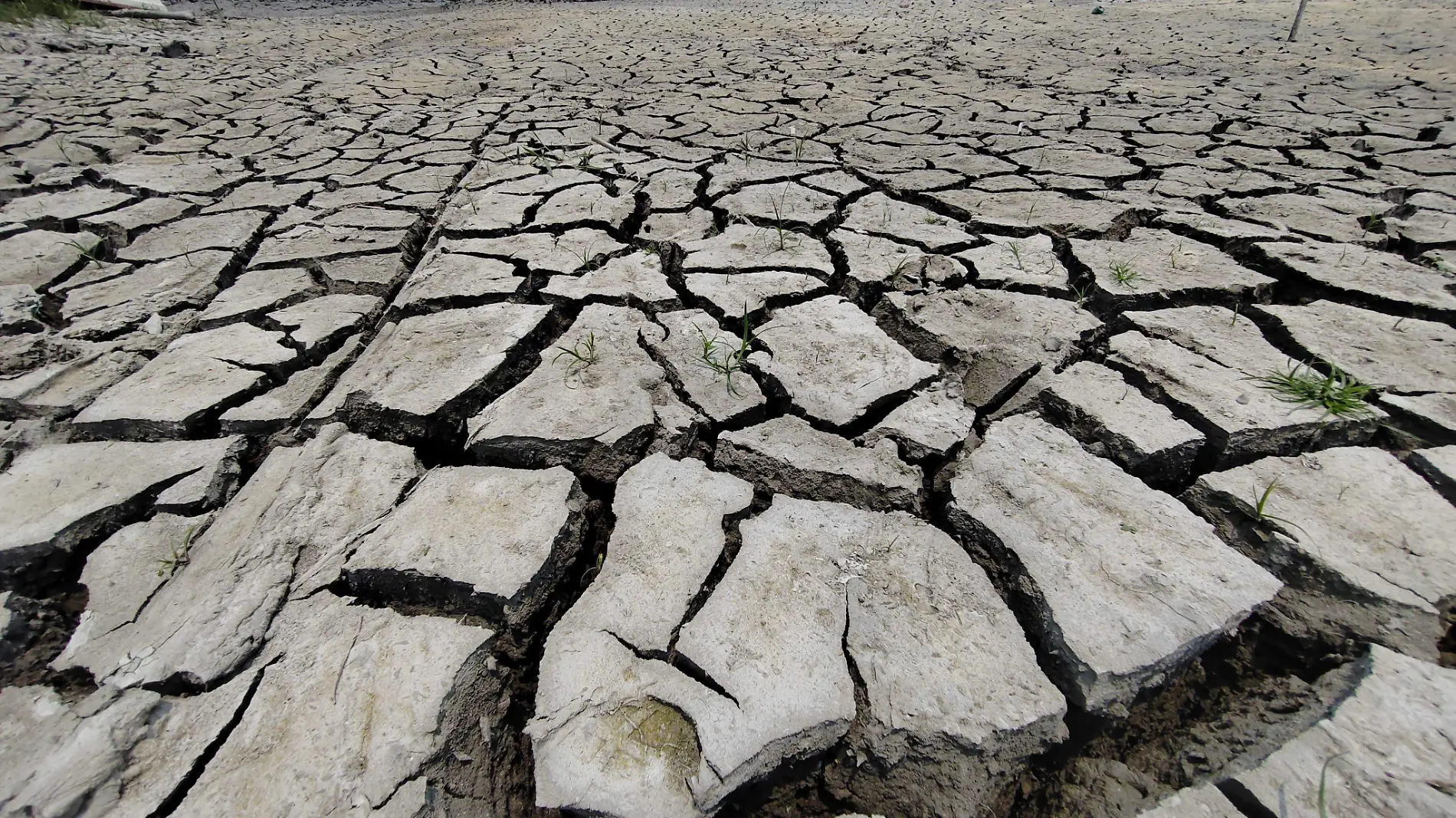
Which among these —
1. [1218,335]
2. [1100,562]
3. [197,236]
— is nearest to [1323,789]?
[1100,562]

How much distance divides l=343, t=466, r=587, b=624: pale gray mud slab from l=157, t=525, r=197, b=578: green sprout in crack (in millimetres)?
337

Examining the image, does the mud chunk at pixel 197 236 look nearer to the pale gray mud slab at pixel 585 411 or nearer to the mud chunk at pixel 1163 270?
the pale gray mud slab at pixel 585 411

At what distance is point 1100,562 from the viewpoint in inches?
40.4

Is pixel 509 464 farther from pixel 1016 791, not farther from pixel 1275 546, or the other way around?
pixel 1275 546

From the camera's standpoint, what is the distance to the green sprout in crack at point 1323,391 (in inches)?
49.8

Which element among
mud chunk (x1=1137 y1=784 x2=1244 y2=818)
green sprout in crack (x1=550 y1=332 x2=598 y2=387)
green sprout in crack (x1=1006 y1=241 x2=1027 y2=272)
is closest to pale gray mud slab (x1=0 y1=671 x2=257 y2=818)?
green sprout in crack (x1=550 y1=332 x2=598 y2=387)

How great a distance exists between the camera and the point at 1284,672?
0.91 meters

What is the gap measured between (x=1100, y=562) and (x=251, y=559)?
4.93 ft

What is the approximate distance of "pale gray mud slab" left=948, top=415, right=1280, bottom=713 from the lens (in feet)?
2.93

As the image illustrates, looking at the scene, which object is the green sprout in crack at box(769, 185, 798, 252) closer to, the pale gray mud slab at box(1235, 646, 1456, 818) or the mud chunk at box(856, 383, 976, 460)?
the mud chunk at box(856, 383, 976, 460)

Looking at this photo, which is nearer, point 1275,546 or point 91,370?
point 1275,546

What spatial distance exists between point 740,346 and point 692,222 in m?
0.90

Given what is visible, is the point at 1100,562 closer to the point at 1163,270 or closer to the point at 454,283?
the point at 1163,270

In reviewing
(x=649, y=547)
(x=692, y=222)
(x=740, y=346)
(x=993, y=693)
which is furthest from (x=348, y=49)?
(x=993, y=693)
